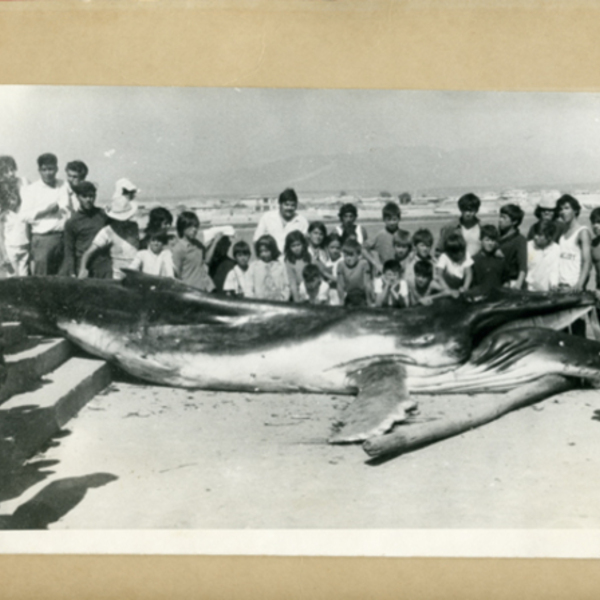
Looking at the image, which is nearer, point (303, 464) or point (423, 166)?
point (303, 464)

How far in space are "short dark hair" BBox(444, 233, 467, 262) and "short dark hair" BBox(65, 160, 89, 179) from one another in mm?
2149

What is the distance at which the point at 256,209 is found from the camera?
4.76 metres

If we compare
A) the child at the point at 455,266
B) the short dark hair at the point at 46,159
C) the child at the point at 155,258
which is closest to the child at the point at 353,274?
the child at the point at 455,266

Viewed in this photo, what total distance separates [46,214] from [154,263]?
698 millimetres

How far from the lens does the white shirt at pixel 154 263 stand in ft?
15.8

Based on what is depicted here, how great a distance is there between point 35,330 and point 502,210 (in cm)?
284

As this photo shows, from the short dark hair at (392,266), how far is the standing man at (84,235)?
5.37 ft

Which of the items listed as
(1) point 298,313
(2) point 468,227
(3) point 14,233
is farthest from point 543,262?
(3) point 14,233

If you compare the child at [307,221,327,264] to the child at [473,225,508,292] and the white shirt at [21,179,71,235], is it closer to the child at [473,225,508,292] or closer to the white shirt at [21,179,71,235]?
the child at [473,225,508,292]

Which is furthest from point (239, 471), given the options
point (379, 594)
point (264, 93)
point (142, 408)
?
point (264, 93)

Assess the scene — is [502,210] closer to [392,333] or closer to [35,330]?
[392,333]

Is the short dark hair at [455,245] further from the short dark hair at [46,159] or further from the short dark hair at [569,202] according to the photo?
the short dark hair at [46,159]

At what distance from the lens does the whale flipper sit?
4.44 metres

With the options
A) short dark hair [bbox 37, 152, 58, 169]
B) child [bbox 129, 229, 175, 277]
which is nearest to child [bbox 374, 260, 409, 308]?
child [bbox 129, 229, 175, 277]
